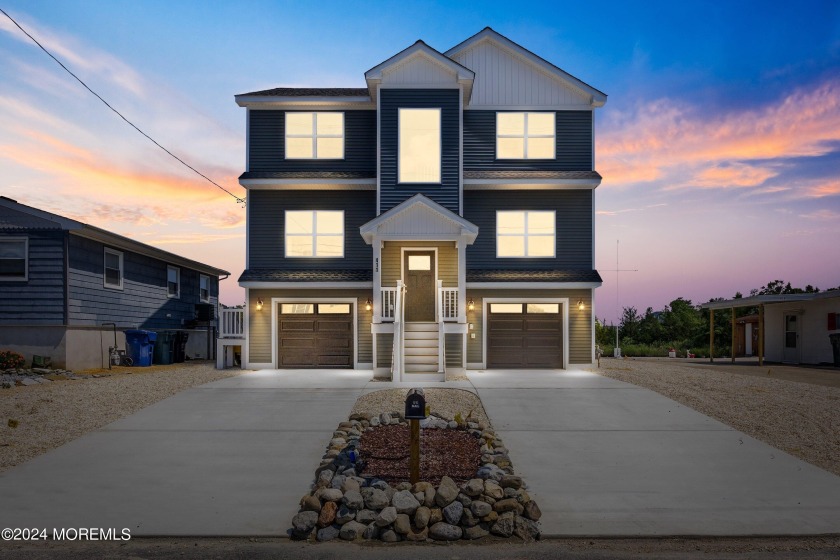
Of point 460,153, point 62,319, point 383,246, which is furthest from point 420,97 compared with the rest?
point 62,319

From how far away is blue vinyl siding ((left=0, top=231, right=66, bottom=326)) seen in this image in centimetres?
1928

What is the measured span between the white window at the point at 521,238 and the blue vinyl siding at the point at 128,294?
1348 cm

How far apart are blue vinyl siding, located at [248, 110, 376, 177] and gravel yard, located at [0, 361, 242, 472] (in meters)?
6.74

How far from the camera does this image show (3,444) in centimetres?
985

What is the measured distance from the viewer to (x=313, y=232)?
19.9 metres

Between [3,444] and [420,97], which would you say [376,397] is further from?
[420,97]

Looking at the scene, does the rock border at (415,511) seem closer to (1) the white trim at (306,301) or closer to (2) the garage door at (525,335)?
(1) the white trim at (306,301)

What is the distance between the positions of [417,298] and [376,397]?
5.94m

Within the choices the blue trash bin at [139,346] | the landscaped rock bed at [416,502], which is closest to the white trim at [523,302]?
the landscaped rock bed at [416,502]

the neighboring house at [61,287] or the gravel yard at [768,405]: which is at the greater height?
the neighboring house at [61,287]

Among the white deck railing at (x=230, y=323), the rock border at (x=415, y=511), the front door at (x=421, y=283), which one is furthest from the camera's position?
the white deck railing at (x=230, y=323)

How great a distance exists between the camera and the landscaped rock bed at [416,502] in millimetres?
6422

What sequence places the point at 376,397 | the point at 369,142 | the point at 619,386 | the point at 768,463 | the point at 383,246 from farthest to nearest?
the point at 369,142, the point at 383,246, the point at 619,386, the point at 376,397, the point at 768,463

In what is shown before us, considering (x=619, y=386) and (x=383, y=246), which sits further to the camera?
(x=383, y=246)
